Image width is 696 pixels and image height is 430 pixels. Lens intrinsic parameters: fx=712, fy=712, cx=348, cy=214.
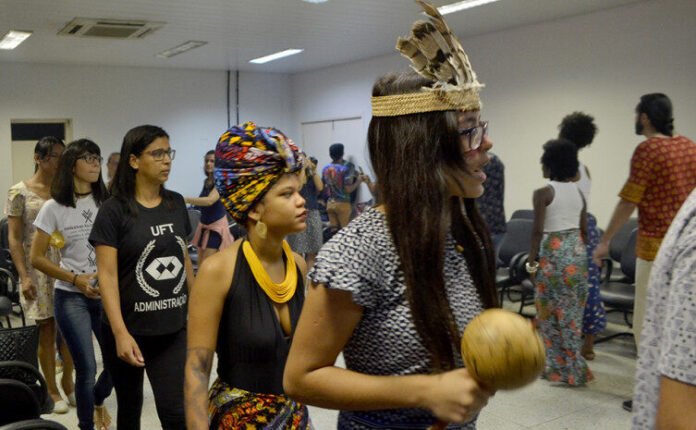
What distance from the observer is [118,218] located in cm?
281

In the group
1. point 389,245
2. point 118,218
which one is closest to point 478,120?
point 389,245

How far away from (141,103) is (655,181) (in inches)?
387

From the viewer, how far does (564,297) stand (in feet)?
15.0

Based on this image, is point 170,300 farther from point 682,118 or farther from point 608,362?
point 682,118

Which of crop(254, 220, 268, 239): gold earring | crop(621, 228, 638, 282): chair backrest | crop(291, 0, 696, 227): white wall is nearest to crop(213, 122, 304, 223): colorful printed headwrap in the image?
crop(254, 220, 268, 239): gold earring

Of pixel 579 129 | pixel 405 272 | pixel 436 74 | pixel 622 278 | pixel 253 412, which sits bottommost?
pixel 622 278

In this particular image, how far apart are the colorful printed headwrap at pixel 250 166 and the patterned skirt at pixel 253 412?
479 millimetres

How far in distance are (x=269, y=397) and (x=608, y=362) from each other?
402 cm

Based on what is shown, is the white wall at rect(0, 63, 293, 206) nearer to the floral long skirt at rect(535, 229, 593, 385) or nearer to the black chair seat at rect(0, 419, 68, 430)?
the floral long skirt at rect(535, 229, 593, 385)

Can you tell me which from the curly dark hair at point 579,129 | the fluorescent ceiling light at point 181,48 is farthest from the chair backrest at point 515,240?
the fluorescent ceiling light at point 181,48

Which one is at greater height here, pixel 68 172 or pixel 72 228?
pixel 68 172

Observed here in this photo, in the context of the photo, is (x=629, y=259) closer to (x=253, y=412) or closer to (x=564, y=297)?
(x=564, y=297)

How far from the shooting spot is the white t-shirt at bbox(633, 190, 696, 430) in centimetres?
100

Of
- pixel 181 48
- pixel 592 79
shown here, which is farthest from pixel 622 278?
pixel 181 48
